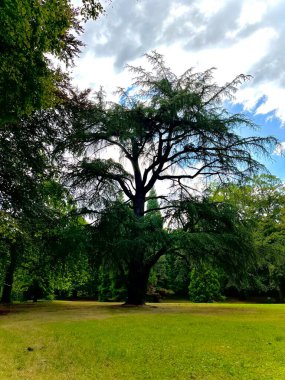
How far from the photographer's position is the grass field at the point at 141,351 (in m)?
5.06

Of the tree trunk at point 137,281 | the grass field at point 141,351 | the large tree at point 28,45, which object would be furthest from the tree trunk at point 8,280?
the large tree at point 28,45

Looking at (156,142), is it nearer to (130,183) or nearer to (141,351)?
(130,183)

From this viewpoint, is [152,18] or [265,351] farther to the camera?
[152,18]

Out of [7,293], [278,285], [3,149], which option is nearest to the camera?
[3,149]

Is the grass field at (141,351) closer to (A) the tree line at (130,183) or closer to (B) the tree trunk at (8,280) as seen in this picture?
(A) the tree line at (130,183)

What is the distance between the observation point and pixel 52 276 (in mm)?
17062

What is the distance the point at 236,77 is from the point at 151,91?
13.0 ft

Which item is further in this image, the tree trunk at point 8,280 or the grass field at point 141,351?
the tree trunk at point 8,280

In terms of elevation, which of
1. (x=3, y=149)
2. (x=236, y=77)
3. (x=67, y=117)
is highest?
(x=236, y=77)

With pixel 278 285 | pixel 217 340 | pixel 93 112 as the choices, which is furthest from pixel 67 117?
pixel 278 285

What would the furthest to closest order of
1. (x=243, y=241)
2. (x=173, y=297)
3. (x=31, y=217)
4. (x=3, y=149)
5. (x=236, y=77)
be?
(x=173, y=297) → (x=236, y=77) → (x=243, y=241) → (x=31, y=217) → (x=3, y=149)

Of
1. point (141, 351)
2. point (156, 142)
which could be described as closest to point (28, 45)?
point (141, 351)

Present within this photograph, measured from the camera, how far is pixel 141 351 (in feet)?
20.8

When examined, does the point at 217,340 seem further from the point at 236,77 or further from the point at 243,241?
the point at 236,77
